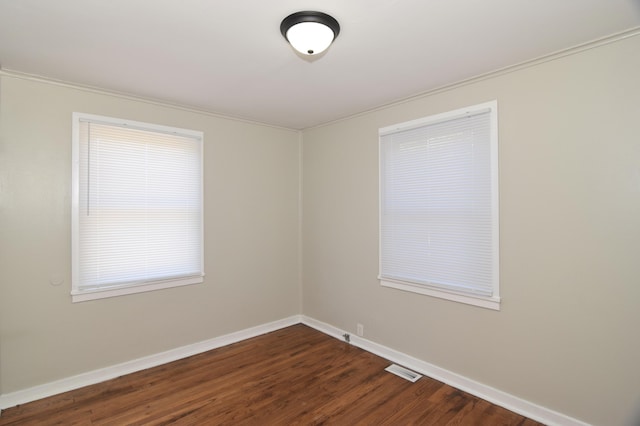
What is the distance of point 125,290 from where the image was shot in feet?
10.2

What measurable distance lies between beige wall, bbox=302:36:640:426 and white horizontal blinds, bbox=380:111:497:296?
15 centimetres

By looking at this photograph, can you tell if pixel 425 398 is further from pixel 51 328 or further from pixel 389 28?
pixel 51 328

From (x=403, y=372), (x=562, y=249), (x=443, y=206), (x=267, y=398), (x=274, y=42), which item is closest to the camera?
(x=274, y=42)

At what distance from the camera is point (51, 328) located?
2764mm

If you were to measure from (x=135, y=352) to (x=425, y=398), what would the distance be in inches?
108

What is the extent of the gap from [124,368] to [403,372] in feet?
8.79

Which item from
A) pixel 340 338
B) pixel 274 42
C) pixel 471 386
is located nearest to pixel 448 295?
pixel 471 386

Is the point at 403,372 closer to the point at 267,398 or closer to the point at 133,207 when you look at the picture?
the point at 267,398

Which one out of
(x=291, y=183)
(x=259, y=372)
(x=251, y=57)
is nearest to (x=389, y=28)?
(x=251, y=57)

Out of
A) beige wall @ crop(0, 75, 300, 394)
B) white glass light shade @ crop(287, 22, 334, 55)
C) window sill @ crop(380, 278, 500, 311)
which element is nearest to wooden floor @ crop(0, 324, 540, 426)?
beige wall @ crop(0, 75, 300, 394)

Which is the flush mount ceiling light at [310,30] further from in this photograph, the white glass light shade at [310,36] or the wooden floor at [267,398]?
the wooden floor at [267,398]

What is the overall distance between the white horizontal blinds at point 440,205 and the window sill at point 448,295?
0.05 meters

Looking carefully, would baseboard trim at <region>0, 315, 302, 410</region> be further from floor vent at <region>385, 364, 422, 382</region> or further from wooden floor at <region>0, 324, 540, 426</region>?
floor vent at <region>385, 364, 422, 382</region>

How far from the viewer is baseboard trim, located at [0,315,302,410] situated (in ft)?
8.62
